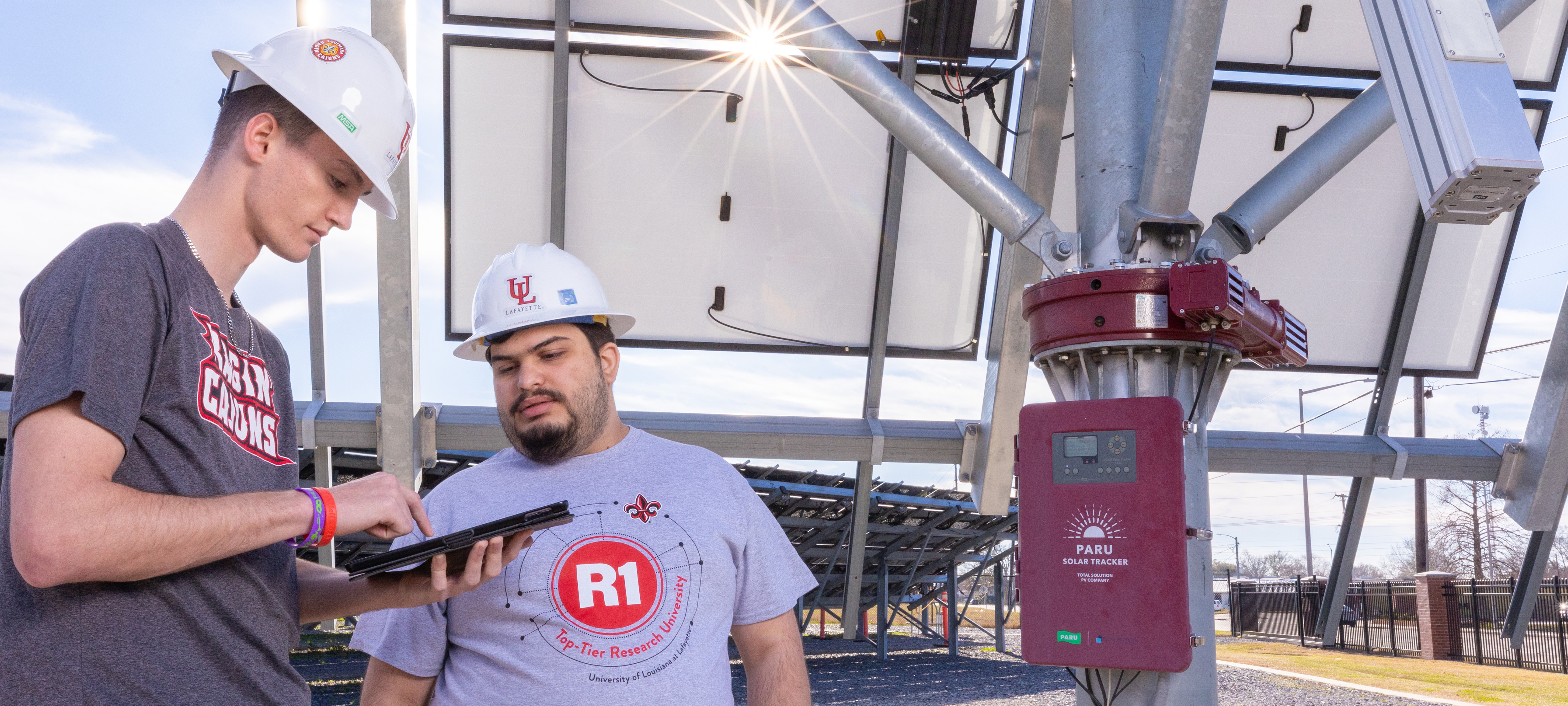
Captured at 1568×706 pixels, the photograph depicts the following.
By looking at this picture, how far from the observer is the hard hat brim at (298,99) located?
1.63 meters

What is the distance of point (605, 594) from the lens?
2.14m

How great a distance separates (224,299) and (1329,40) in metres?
7.21

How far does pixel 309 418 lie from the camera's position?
274 inches

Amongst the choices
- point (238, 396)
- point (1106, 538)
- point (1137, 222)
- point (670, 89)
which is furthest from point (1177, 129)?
point (670, 89)

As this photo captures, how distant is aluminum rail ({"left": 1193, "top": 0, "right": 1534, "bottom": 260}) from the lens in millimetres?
4199

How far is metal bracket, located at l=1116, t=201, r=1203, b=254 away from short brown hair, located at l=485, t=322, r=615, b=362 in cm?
213

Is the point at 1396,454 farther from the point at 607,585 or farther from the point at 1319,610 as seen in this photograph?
the point at 1319,610

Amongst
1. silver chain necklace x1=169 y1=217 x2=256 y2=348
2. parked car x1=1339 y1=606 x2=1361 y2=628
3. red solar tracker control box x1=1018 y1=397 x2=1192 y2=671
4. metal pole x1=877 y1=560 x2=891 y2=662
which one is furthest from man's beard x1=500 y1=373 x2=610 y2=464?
parked car x1=1339 y1=606 x2=1361 y2=628

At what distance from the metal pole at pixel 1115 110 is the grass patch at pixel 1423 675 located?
7.49 meters

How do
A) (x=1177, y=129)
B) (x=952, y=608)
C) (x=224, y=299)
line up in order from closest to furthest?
(x=224, y=299) < (x=1177, y=129) < (x=952, y=608)

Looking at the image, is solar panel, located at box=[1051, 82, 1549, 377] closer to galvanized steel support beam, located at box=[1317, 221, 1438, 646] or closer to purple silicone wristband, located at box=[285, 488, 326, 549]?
galvanized steel support beam, located at box=[1317, 221, 1438, 646]

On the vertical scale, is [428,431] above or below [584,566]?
above

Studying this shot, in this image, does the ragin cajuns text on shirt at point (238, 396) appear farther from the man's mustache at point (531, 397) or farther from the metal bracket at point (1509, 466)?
the metal bracket at point (1509, 466)

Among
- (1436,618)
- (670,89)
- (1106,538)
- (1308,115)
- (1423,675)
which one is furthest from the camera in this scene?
(1436,618)
